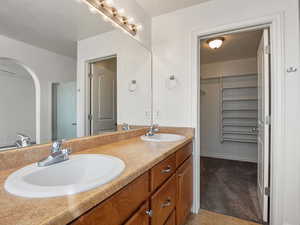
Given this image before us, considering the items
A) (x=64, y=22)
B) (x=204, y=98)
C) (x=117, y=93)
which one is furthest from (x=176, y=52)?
(x=204, y=98)

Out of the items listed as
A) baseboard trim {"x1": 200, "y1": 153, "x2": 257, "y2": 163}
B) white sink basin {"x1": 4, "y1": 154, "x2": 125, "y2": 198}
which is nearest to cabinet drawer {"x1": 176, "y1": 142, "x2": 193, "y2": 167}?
white sink basin {"x1": 4, "y1": 154, "x2": 125, "y2": 198}

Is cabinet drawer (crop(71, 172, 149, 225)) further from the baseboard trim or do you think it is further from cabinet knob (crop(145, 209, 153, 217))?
the baseboard trim

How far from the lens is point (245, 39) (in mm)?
2510

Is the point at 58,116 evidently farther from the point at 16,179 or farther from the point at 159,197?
the point at 159,197

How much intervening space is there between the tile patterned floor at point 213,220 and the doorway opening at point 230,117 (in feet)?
0.96

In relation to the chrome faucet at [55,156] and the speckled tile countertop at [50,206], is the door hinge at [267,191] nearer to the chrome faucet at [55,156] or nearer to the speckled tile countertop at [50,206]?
the speckled tile countertop at [50,206]

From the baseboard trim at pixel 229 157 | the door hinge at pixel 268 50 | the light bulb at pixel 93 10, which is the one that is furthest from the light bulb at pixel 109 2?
the baseboard trim at pixel 229 157

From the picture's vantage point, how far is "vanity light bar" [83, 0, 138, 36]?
1.26 metres

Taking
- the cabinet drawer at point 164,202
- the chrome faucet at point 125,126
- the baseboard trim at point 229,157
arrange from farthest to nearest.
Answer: the baseboard trim at point 229,157, the chrome faucet at point 125,126, the cabinet drawer at point 164,202

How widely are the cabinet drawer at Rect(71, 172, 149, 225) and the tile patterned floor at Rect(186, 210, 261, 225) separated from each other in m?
1.13

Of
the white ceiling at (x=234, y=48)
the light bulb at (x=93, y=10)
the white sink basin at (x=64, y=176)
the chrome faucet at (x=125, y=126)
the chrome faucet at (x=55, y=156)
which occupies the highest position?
the white ceiling at (x=234, y=48)

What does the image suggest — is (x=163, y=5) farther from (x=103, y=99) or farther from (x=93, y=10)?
(x=103, y=99)

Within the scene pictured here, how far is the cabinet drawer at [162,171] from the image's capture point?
90 cm

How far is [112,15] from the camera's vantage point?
56.3 inches
